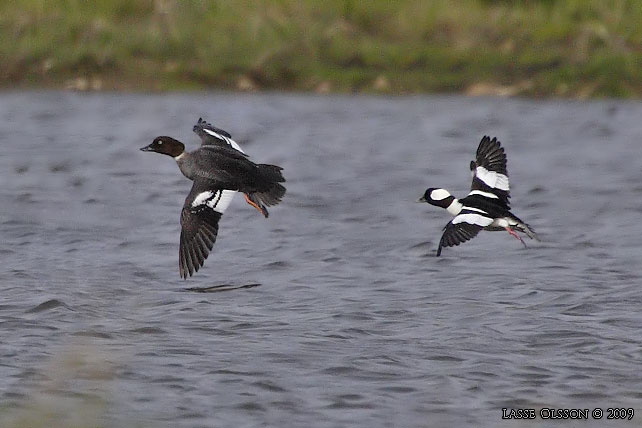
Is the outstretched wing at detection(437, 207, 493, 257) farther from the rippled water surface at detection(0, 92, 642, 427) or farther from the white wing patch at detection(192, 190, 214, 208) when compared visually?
the white wing patch at detection(192, 190, 214, 208)

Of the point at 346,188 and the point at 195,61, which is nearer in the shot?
the point at 346,188

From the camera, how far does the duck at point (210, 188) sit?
788 cm

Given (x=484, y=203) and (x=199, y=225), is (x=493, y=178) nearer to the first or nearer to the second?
(x=484, y=203)

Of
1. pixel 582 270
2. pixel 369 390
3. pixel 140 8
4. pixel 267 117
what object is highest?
pixel 140 8

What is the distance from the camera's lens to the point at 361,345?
717 cm

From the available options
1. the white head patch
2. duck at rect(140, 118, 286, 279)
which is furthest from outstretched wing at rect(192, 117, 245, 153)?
the white head patch

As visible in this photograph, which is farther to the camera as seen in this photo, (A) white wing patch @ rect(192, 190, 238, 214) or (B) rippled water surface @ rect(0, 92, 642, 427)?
(A) white wing patch @ rect(192, 190, 238, 214)

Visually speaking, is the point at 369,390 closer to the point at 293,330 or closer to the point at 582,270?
the point at 293,330

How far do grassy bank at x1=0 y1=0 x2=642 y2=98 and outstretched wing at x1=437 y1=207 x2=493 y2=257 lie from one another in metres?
10.0

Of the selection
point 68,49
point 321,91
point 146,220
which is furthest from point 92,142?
point 146,220

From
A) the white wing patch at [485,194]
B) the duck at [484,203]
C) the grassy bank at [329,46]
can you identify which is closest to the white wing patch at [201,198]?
the duck at [484,203]

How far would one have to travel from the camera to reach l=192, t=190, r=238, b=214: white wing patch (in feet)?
26.4

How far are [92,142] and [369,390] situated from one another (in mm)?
10367

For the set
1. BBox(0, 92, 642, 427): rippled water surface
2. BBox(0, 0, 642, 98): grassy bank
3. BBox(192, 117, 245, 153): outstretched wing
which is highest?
BBox(0, 0, 642, 98): grassy bank
